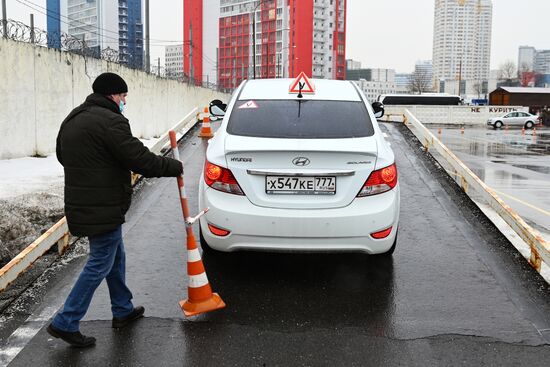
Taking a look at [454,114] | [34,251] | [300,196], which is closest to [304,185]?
[300,196]

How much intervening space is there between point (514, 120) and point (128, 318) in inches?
1906

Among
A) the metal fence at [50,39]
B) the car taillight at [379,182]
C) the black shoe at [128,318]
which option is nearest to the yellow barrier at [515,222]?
the car taillight at [379,182]

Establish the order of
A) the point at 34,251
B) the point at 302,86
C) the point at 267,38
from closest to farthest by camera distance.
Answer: the point at 34,251 < the point at 302,86 < the point at 267,38

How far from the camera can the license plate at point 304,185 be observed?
15.8 ft

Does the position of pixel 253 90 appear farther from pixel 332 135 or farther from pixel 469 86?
pixel 469 86

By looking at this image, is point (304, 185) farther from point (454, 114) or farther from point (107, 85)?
point (454, 114)

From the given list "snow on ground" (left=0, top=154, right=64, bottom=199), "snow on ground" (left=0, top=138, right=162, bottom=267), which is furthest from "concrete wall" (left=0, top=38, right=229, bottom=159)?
"snow on ground" (left=0, top=138, right=162, bottom=267)

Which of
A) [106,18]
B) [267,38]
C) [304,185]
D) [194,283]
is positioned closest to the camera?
[194,283]

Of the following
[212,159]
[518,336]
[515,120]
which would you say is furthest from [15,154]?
[515,120]

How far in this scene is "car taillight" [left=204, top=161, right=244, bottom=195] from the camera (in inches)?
193

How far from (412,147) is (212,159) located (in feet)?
26.4

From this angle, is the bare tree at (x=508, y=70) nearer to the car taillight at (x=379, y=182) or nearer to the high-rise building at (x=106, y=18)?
the high-rise building at (x=106, y=18)

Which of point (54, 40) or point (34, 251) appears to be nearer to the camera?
point (34, 251)

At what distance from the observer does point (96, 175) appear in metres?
3.88
